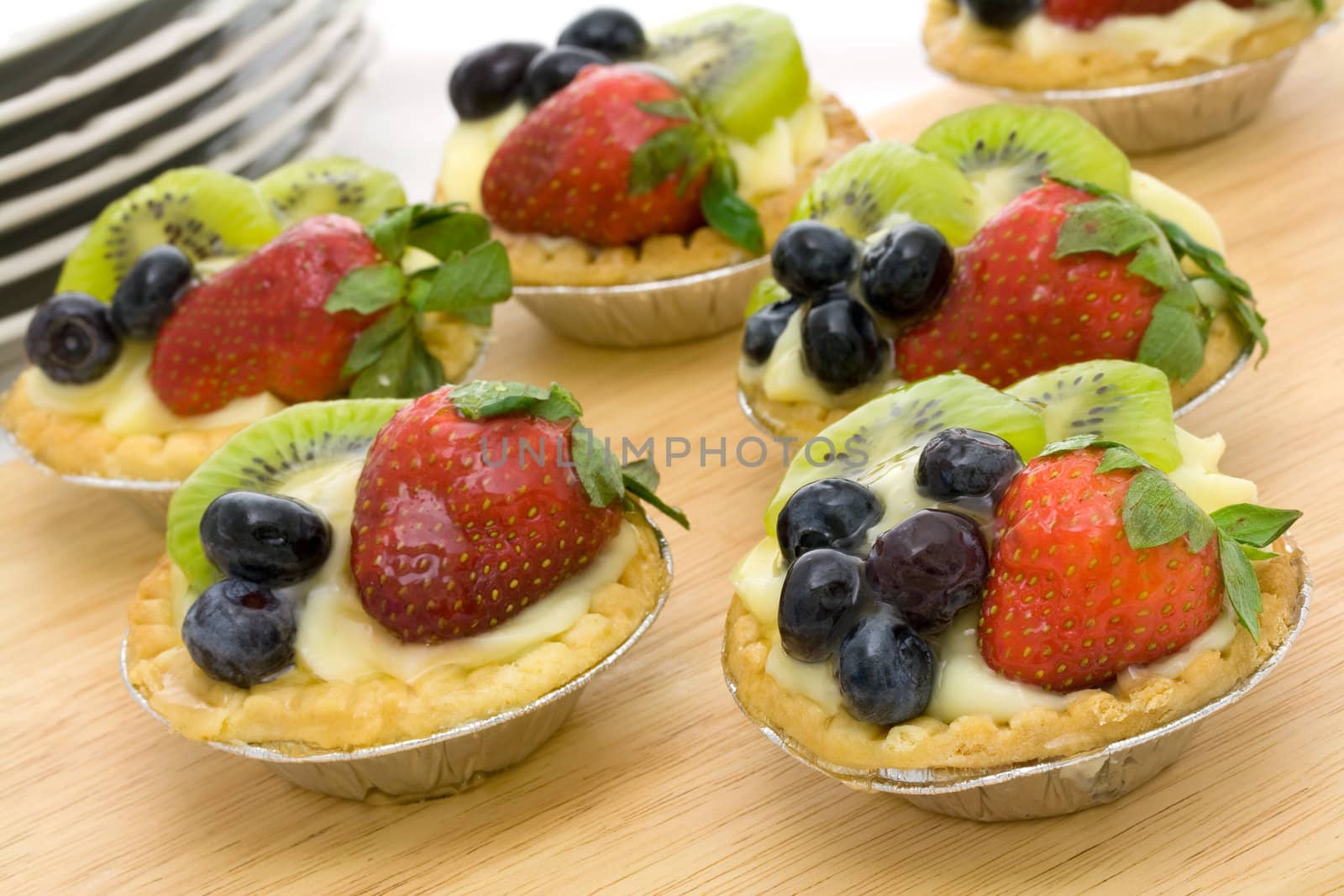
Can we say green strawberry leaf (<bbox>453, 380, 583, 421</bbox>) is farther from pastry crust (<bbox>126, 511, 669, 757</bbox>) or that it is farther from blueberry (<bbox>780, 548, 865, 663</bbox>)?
blueberry (<bbox>780, 548, 865, 663</bbox>)

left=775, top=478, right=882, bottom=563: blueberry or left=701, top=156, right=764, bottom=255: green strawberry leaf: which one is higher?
left=775, top=478, right=882, bottom=563: blueberry

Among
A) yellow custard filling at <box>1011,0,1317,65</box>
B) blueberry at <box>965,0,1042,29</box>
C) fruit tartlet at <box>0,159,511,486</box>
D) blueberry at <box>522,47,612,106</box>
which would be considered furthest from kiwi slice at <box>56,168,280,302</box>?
yellow custard filling at <box>1011,0,1317,65</box>

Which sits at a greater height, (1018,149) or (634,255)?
(1018,149)

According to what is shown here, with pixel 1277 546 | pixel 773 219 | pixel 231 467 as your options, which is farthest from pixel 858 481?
pixel 773 219

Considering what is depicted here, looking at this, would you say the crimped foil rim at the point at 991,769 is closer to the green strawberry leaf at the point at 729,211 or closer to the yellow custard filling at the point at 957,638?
the yellow custard filling at the point at 957,638

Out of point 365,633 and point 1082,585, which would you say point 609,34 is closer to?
point 365,633

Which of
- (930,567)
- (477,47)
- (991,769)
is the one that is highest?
(930,567)

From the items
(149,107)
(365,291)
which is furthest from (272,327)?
(149,107)

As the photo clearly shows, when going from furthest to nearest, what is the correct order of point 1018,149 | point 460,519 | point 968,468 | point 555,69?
1. point 555,69
2. point 1018,149
3. point 460,519
4. point 968,468

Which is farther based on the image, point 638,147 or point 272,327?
point 638,147
